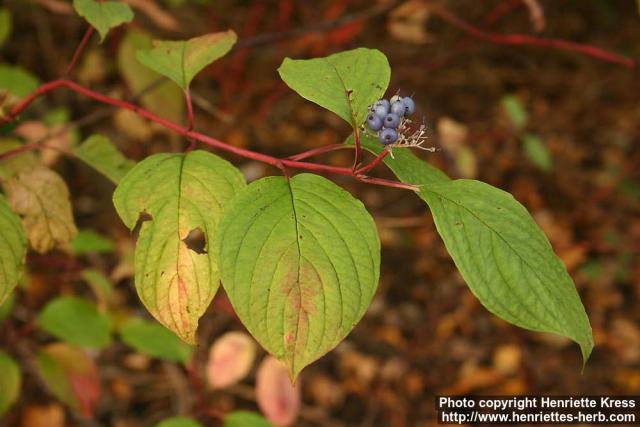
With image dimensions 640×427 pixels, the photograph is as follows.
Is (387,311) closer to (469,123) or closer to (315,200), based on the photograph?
(469,123)

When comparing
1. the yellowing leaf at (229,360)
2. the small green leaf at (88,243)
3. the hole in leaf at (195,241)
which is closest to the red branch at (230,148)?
the hole in leaf at (195,241)

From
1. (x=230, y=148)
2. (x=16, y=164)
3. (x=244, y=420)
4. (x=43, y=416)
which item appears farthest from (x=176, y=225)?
(x=43, y=416)

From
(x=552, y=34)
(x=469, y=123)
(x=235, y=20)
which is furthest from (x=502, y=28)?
(x=235, y=20)

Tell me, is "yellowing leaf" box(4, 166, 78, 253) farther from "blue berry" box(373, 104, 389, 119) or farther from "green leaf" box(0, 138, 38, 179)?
"blue berry" box(373, 104, 389, 119)

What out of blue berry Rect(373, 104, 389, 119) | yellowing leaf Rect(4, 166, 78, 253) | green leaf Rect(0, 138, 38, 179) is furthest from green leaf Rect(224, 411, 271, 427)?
blue berry Rect(373, 104, 389, 119)

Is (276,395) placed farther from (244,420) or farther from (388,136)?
(388,136)
